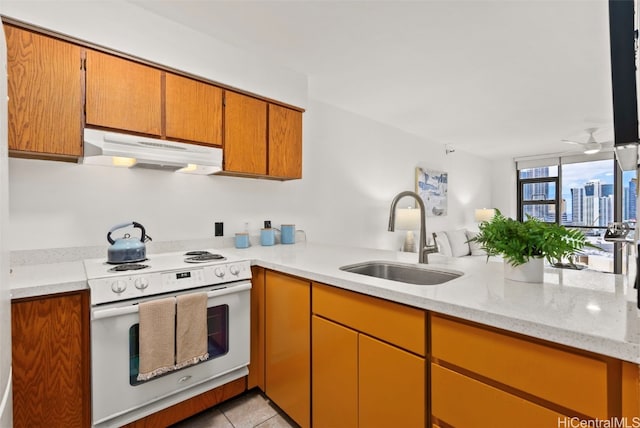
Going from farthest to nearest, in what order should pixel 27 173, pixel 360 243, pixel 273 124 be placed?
pixel 360 243 < pixel 273 124 < pixel 27 173

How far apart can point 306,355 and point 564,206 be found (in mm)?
6809

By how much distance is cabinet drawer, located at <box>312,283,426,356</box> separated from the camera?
107 centimetres

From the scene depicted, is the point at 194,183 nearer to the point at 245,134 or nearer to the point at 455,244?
the point at 245,134

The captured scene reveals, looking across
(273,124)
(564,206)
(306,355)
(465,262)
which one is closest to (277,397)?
(306,355)

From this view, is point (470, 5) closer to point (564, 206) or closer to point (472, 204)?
point (472, 204)

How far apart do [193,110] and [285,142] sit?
745 mm

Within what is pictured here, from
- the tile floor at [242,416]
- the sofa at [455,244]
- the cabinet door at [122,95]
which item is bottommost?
the tile floor at [242,416]

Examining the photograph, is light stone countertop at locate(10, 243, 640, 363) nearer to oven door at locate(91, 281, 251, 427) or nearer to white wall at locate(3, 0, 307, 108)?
oven door at locate(91, 281, 251, 427)

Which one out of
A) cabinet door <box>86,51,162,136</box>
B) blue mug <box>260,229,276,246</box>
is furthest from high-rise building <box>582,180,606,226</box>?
cabinet door <box>86,51,162,136</box>

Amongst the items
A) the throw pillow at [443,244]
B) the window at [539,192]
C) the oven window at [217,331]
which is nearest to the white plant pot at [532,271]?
the oven window at [217,331]

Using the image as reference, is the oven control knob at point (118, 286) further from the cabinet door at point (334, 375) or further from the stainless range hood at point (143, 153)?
the cabinet door at point (334, 375)

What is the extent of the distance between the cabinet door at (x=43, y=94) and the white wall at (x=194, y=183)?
11 cm

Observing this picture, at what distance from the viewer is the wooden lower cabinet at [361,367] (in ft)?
3.55

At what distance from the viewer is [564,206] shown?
5965 mm
